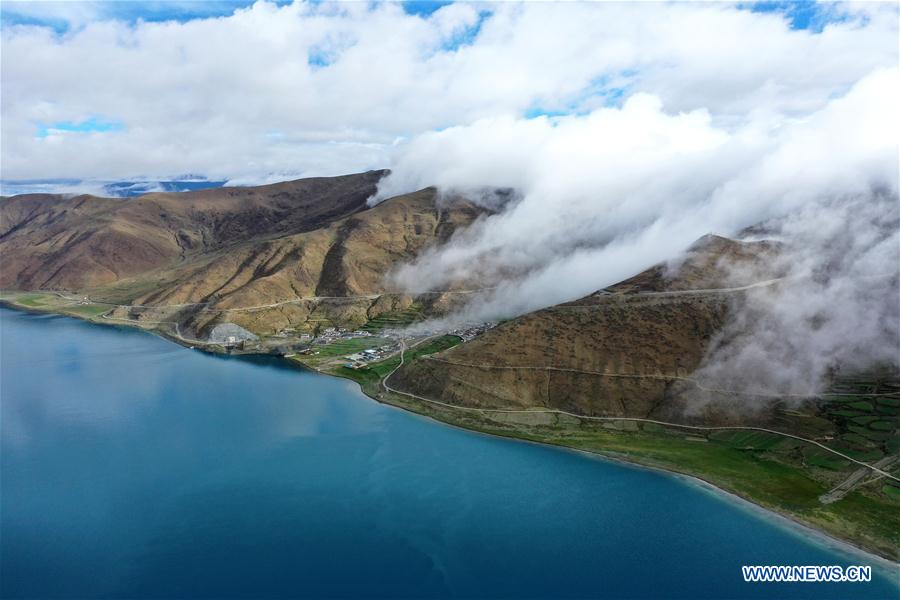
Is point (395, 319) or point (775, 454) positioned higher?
point (395, 319)

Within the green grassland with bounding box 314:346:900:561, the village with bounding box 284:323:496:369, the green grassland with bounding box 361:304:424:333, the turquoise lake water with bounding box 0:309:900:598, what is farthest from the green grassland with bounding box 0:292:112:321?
the green grassland with bounding box 314:346:900:561

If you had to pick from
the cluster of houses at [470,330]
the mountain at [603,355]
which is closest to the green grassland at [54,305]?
the cluster of houses at [470,330]

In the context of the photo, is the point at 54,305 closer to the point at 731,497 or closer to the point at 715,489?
the point at 715,489

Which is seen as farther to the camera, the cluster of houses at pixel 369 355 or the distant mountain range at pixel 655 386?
the cluster of houses at pixel 369 355

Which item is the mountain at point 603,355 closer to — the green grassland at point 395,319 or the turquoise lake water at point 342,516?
the turquoise lake water at point 342,516

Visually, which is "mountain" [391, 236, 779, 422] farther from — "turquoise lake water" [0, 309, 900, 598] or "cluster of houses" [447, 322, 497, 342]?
"cluster of houses" [447, 322, 497, 342]

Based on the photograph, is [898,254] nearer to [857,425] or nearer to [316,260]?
[857,425]

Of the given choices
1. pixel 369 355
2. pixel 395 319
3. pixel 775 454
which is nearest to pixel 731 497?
pixel 775 454
